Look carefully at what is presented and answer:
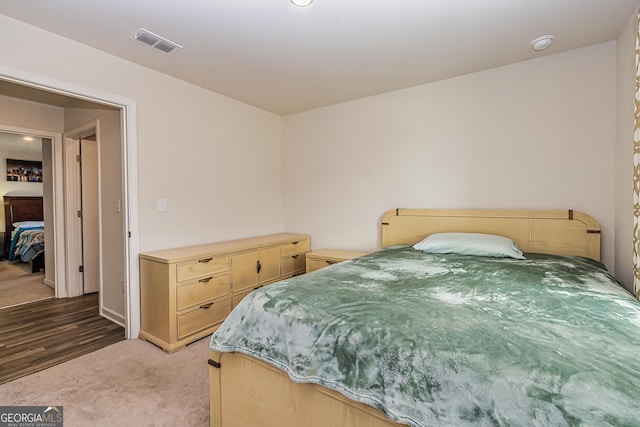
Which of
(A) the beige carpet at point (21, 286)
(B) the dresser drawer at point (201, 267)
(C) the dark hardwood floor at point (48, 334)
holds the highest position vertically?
(B) the dresser drawer at point (201, 267)

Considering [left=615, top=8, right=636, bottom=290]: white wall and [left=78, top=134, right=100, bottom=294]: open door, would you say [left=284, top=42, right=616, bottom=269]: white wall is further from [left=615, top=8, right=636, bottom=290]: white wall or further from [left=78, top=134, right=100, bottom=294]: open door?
[left=78, top=134, right=100, bottom=294]: open door

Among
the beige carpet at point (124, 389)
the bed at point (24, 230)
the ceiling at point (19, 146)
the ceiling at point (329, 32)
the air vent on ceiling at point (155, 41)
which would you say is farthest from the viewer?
the ceiling at point (19, 146)

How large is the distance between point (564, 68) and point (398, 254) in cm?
204

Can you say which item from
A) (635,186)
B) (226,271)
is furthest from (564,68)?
(226,271)

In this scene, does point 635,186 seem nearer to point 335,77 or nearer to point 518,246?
point 518,246

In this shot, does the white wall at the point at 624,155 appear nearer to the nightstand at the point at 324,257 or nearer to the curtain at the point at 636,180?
the curtain at the point at 636,180

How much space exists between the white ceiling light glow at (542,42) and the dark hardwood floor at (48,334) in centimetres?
418

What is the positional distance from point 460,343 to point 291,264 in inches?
109

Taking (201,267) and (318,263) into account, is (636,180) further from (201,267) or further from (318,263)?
(201,267)

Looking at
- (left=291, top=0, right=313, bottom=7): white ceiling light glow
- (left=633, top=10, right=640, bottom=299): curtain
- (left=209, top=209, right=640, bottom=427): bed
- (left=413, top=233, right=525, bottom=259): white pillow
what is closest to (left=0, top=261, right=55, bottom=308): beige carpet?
(left=209, top=209, right=640, bottom=427): bed

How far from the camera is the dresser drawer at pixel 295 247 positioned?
3.50 m

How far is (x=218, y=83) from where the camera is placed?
3.00m

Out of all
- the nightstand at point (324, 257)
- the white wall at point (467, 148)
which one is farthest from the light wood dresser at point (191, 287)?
the white wall at point (467, 148)

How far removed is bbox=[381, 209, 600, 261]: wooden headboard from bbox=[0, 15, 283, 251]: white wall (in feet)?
6.06
